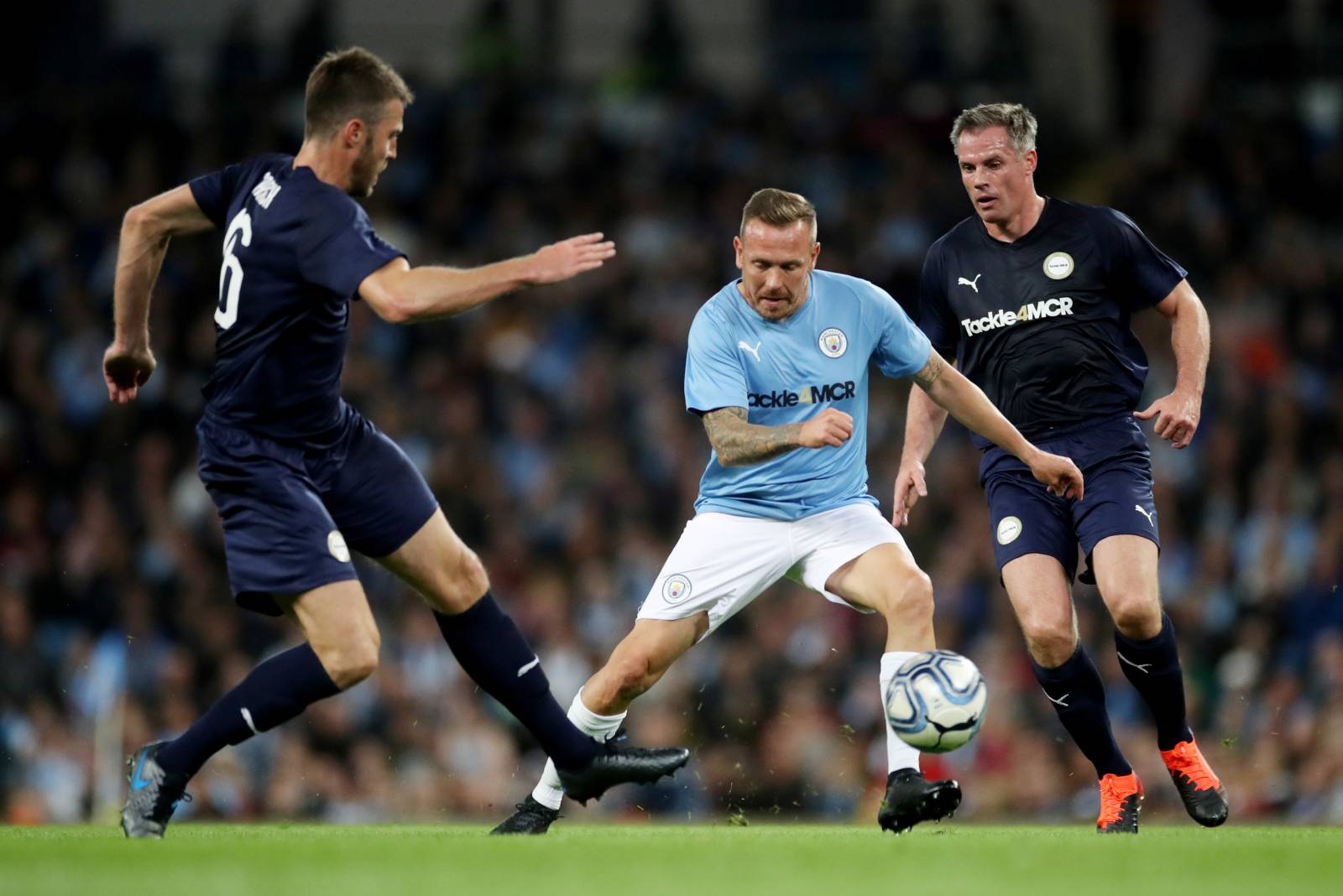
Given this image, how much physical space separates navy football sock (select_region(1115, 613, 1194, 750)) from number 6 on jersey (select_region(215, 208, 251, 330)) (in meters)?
3.40

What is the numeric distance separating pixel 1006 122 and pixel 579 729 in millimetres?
2842

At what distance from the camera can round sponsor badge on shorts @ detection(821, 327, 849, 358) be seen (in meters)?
6.75

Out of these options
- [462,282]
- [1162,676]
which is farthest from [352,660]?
[1162,676]

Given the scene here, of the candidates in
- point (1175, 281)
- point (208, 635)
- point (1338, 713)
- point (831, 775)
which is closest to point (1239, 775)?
point (1338, 713)

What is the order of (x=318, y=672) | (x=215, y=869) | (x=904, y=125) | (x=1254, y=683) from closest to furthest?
(x=215, y=869), (x=318, y=672), (x=1254, y=683), (x=904, y=125)

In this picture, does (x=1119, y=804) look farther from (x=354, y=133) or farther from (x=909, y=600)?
(x=354, y=133)

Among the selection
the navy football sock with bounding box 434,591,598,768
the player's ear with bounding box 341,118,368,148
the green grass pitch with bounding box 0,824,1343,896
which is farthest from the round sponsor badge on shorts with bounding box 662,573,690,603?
the player's ear with bounding box 341,118,368,148

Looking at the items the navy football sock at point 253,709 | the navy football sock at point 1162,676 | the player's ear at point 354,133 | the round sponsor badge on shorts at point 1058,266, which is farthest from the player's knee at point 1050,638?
the player's ear at point 354,133

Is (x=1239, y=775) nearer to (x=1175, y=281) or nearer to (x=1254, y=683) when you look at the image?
(x=1254, y=683)

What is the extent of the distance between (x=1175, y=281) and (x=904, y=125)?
31.2ft

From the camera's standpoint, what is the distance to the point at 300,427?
6.05 metres

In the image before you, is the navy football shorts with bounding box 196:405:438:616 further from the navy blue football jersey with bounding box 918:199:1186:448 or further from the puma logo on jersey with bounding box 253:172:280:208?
the navy blue football jersey with bounding box 918:199:1186:448

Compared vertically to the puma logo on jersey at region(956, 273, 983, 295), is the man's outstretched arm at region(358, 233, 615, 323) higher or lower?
higher

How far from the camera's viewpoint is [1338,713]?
10.5 m
